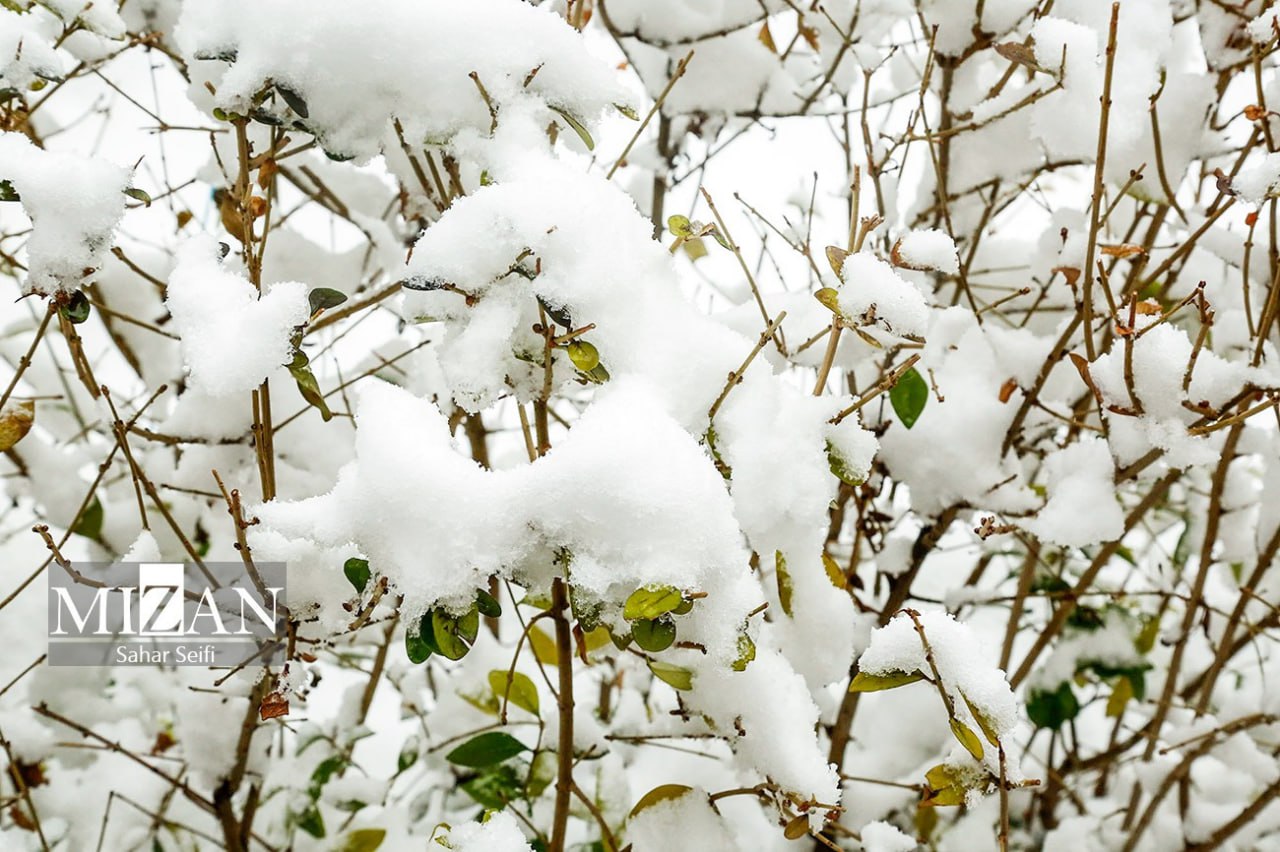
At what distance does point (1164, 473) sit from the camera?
95 centimetres

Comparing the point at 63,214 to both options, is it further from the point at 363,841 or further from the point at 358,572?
the point at 363,841

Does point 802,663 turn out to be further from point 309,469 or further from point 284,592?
point 309,469

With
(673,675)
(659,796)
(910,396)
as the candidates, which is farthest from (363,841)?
(910,396)

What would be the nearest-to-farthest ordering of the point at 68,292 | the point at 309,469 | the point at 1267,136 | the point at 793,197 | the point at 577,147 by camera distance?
the point at 68,292, the point at 1267,136, the point at 577,147, the point at 309,469, the point at 793,197

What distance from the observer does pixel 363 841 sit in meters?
1.04

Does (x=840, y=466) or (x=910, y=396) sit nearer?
(x=840, y=466)

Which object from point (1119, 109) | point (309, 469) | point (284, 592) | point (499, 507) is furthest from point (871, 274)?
point (309, 469)

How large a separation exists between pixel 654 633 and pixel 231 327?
1.13 ft

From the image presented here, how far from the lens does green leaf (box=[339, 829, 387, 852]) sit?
1039mm

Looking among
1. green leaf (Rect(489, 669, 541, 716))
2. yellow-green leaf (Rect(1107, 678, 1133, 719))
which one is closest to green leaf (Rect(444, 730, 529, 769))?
green leaf (Rect(489, 669, 541, 716))

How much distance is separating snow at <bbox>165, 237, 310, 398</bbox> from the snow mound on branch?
13cm

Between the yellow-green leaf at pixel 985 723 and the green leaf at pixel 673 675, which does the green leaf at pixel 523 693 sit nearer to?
the green leaf at pixel 673 675

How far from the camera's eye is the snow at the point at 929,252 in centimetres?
68

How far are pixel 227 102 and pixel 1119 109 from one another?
0.79 m
